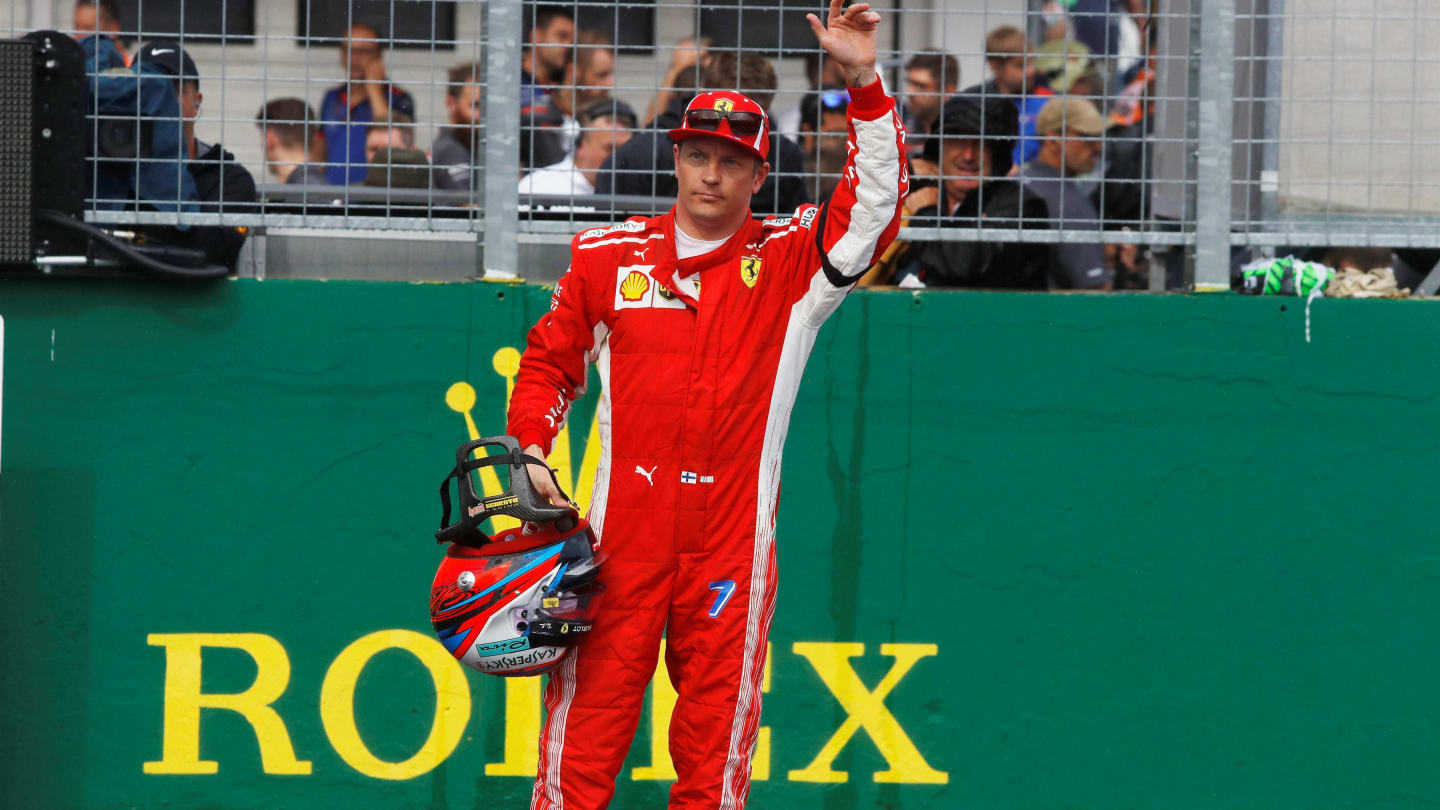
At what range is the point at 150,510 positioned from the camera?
4.79 m

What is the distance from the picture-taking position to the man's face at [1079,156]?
501 centimetres

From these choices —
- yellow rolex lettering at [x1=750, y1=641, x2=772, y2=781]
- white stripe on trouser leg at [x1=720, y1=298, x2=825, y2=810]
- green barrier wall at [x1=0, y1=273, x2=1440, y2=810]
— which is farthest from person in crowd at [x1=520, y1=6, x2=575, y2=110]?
yellow rolex lettering at [x1=750, y1=641, x2=772, y2=781]

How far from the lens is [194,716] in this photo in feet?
15.6

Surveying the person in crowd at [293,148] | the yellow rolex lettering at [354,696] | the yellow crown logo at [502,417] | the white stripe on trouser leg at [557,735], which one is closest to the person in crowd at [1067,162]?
the yellow crown logo at [502,417]

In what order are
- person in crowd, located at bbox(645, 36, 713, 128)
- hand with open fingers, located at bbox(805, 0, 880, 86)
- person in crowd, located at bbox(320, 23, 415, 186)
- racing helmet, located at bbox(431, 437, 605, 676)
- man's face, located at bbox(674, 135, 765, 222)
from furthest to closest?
person in crowd, located at bbox(645, 36, 713, 128) → person in crowd, located at bbox(320, 23, 415, 186) → man's face, located at bbox(674, 135, 765, 222) → racing helmet, located at bbox(431, 437, 605, 676) → hand with open fingers, located at bbox(805, 0, 880, 86)

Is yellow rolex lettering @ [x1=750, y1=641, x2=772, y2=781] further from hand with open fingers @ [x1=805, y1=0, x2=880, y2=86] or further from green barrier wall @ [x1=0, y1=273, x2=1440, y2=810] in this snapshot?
hand with open fingers @ [x1=805, y1=0, x2=880, y2=86]

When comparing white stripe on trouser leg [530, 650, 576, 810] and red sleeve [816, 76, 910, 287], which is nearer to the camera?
red sleeve [816, 76, 910, 287]

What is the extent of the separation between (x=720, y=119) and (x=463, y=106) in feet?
5.64

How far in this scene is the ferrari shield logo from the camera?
3.84 metres

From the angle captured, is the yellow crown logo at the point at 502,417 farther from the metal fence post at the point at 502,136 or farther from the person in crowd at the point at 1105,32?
the person in crowd at the point at 1105,32

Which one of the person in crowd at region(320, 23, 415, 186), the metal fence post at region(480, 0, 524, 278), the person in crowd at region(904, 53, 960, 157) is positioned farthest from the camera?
the person in crowd at region(904, 53, 960, 157)

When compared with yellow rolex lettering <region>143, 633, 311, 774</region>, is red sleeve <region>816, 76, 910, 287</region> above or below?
above

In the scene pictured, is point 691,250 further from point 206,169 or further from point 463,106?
point 206,169

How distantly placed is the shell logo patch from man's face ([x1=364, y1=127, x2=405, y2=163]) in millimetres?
1402
